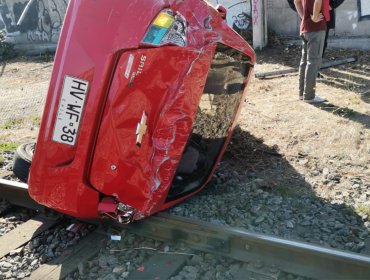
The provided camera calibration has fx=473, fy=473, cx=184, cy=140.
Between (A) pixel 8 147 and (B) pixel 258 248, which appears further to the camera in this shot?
(A) pixel 8 147

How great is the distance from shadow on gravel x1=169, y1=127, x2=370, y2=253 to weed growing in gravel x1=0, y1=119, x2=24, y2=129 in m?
3.65

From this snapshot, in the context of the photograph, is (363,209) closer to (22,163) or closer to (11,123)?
(22,163)

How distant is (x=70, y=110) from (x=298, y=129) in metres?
3.34

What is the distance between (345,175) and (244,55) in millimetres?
1516

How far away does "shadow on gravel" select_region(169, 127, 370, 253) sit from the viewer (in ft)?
11.2

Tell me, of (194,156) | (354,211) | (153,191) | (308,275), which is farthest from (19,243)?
(354,211)

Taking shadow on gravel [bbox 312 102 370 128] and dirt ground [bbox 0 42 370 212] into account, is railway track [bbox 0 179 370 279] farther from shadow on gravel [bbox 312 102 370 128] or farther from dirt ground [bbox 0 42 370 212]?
shadow on gravel [bbox 312 102 370 128]

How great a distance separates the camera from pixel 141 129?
10.1ft

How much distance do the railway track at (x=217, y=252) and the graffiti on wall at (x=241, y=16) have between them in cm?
Answer: 848

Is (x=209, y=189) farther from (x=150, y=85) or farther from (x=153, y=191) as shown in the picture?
(x=150, y=85)

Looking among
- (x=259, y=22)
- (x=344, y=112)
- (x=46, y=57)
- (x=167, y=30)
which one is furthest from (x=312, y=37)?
(x=46, y=57)

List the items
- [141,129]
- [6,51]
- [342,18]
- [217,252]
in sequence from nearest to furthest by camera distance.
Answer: [141,129], [217,252], [342,18], [6,51]

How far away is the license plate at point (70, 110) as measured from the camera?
295 cm

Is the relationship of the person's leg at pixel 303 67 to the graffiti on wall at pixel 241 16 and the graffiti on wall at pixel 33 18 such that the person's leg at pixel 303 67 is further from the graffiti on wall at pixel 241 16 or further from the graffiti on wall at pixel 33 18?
Answer: the graffiti on wall at pixel 33 18
